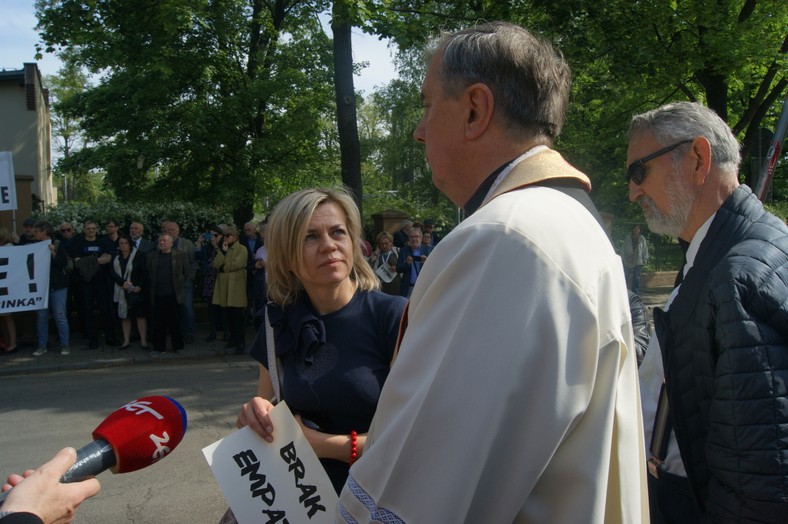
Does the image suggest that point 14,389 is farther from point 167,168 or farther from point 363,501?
point 167,168

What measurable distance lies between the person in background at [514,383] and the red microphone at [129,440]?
2.88ft

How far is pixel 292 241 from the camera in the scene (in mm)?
2520

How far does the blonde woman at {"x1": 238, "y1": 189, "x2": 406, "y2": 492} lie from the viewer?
2230mm

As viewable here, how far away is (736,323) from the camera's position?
1.69 m

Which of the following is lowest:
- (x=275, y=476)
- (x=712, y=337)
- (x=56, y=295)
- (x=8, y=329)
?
(x=8, y=329)

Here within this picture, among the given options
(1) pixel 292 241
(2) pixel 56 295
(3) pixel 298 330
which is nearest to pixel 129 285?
(2) pixel 56 295

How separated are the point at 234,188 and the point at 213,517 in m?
12.8

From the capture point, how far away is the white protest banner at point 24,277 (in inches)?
386

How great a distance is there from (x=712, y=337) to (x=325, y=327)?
129cm

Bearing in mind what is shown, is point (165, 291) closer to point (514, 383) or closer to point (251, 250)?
point (251, 250)

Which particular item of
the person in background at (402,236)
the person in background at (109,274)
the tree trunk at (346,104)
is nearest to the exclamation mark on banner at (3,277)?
the person in background at (109,274)

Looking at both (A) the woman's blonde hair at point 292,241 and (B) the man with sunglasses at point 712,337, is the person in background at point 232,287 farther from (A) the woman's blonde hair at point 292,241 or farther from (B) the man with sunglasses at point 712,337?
(B) the man with sunglasses at point 712,337

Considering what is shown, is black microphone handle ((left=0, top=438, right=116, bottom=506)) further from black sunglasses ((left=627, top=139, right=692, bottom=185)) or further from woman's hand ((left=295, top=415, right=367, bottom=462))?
black sunglasses ((left=627, top=139, right=692, bottom=185))

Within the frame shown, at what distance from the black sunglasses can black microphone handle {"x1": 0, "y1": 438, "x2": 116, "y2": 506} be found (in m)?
1.91
